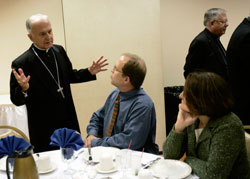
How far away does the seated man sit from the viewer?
2121 mm

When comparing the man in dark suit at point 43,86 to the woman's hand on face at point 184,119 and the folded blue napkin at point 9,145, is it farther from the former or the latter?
the woman's hand on face at point 184,119

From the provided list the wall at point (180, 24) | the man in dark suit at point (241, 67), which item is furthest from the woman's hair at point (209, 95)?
the wall at point (180, 24)

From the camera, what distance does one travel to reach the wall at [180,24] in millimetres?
4746

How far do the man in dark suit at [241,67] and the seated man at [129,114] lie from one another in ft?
4.01

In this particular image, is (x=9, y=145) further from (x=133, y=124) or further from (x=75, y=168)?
(x=133, y=124)

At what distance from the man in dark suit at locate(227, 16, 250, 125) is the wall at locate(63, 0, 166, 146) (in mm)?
1063

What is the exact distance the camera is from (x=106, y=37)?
3738 mm

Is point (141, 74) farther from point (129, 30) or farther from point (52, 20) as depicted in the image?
point (52, 20)

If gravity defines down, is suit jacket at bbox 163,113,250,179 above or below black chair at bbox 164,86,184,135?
above

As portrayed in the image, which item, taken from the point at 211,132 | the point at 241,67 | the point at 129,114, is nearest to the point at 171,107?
the point at 241,67

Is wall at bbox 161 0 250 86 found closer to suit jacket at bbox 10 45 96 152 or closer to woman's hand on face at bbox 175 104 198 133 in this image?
suit jacket at bbox 10 45 96 152

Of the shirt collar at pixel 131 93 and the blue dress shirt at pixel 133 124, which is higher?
the shirt collar at pixel 131 93

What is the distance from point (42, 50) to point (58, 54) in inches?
7.0

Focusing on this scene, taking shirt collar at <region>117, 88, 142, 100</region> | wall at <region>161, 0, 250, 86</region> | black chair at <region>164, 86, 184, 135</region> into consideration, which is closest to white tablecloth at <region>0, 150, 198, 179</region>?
shirt collar at <region>117, 88, 142, 100</region>
